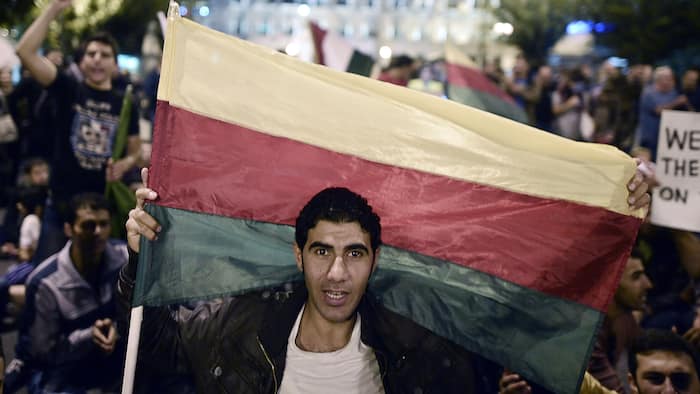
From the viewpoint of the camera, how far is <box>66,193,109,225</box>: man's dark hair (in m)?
5.41

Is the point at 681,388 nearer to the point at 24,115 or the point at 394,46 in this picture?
the point at 24,115

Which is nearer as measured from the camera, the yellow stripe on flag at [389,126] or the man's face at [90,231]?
the yellow stripe on flag at [389,126]

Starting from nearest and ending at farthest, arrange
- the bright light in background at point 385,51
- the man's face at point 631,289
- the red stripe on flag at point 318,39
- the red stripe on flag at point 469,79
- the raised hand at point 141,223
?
the raised hand at point 141,223
the man's face at point 631,289
the red stripe on flag at point 318,39
the red stripe on flag at point 469,79
the bright light in background at point 385,51

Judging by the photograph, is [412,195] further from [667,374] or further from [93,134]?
[93,134]

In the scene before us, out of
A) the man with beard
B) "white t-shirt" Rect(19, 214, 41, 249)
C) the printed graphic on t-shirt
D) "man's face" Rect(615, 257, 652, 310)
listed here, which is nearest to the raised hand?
the man with beard

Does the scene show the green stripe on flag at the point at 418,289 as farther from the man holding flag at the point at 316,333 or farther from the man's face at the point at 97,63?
the man's face at the point at 97,63

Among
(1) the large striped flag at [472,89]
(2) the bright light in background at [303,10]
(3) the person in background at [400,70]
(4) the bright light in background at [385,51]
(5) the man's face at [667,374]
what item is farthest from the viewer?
(2) the bright light in background at [303,10]

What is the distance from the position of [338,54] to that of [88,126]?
3.83 meters

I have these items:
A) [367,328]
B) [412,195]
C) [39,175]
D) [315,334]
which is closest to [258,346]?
[315,334]

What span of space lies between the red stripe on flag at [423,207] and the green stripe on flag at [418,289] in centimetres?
5

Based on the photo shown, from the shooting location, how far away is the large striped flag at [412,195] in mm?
3227

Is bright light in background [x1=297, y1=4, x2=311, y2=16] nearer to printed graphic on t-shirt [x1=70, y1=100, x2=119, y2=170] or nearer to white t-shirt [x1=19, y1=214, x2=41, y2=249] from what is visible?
white t-shirt [x1=19, y1=214, x2=41, y2=249]

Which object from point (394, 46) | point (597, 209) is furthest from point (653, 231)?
point (394, 46)

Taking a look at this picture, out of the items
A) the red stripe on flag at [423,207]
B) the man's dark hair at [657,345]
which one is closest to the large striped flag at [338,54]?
the man's dark hair at [657,345]
